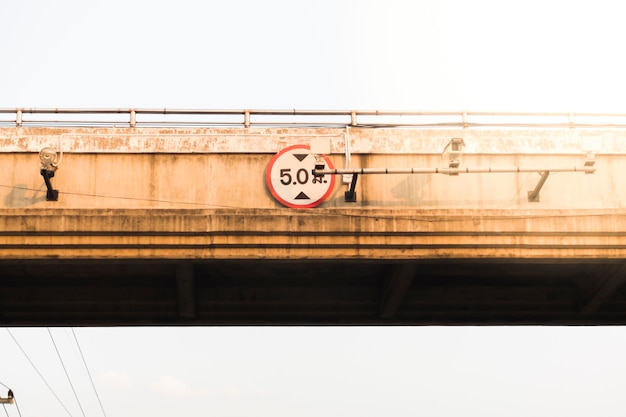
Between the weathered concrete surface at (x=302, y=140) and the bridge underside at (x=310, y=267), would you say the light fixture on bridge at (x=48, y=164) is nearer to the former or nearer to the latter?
the weathered concrete surface at (x=302, y=140)

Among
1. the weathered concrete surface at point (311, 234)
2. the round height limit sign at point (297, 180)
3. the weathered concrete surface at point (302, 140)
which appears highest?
the weathered concrete surface at point (302, 140)

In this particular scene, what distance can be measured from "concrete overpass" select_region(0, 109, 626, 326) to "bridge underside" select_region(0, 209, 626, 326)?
0.04 metres

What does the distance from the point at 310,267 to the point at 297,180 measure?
190 centimetres

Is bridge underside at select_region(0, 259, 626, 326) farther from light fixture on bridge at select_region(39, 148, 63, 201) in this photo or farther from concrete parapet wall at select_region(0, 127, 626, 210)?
light fixture on bridge at select_region(39, 148, 63, 201)

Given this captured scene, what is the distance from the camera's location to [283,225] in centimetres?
1817

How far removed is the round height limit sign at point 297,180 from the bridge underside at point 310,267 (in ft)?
4.56

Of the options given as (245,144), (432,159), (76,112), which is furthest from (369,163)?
(76,112)

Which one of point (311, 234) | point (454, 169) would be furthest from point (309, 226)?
point (454, 169)

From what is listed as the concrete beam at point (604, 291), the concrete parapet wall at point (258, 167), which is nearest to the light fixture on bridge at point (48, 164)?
the concrete parapet wall at point (258, 167)

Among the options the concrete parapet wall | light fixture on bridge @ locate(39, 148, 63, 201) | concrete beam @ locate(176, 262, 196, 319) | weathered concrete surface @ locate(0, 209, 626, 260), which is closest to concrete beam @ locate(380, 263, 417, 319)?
weathered concrete surface @ locate(0, 209, 626, 260)

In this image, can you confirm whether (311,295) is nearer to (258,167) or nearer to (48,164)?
(258,167)

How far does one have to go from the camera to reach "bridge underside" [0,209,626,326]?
18156 mm

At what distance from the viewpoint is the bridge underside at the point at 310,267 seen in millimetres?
18156

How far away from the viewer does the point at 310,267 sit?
2084 cm
